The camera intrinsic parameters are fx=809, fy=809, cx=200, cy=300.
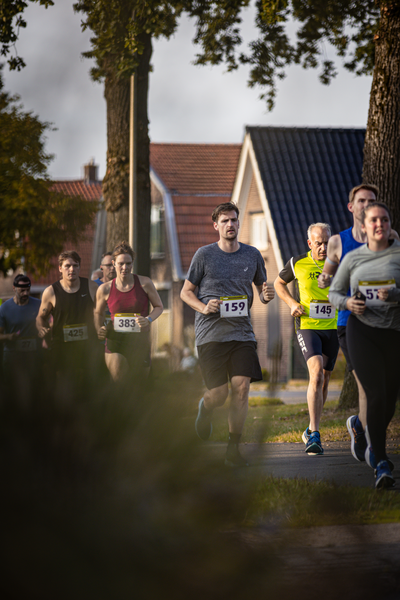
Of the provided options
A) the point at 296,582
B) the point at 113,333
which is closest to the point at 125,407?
the point at 296,582

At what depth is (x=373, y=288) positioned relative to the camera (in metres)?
5.12

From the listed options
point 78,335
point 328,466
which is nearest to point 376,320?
point 328,466

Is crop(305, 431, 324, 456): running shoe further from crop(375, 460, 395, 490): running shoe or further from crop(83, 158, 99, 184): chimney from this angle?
crop(83, 158, 99, 184): chimney

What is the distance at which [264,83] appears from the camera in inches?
575

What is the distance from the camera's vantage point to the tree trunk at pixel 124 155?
1265cm

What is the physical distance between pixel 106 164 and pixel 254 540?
11.5m

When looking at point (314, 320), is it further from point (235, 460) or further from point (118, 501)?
point (118, 501)

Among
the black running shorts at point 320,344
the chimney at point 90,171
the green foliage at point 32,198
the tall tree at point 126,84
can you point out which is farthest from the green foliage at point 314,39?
the chimney at point 90,171

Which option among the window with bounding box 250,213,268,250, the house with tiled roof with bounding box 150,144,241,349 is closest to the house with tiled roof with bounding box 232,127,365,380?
the window with bounding box 250,213,268,250

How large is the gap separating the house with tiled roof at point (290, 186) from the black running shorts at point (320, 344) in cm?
1512

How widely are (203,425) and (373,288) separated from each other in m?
3.12

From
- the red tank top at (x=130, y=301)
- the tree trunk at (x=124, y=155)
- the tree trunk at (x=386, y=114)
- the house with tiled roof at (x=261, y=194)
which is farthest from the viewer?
the house with tiled roof at (x=261, y=194)

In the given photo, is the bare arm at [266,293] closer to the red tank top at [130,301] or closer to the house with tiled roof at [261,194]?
the red tank top at [130,301]

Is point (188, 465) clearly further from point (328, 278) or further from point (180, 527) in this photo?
point (328, 278)
